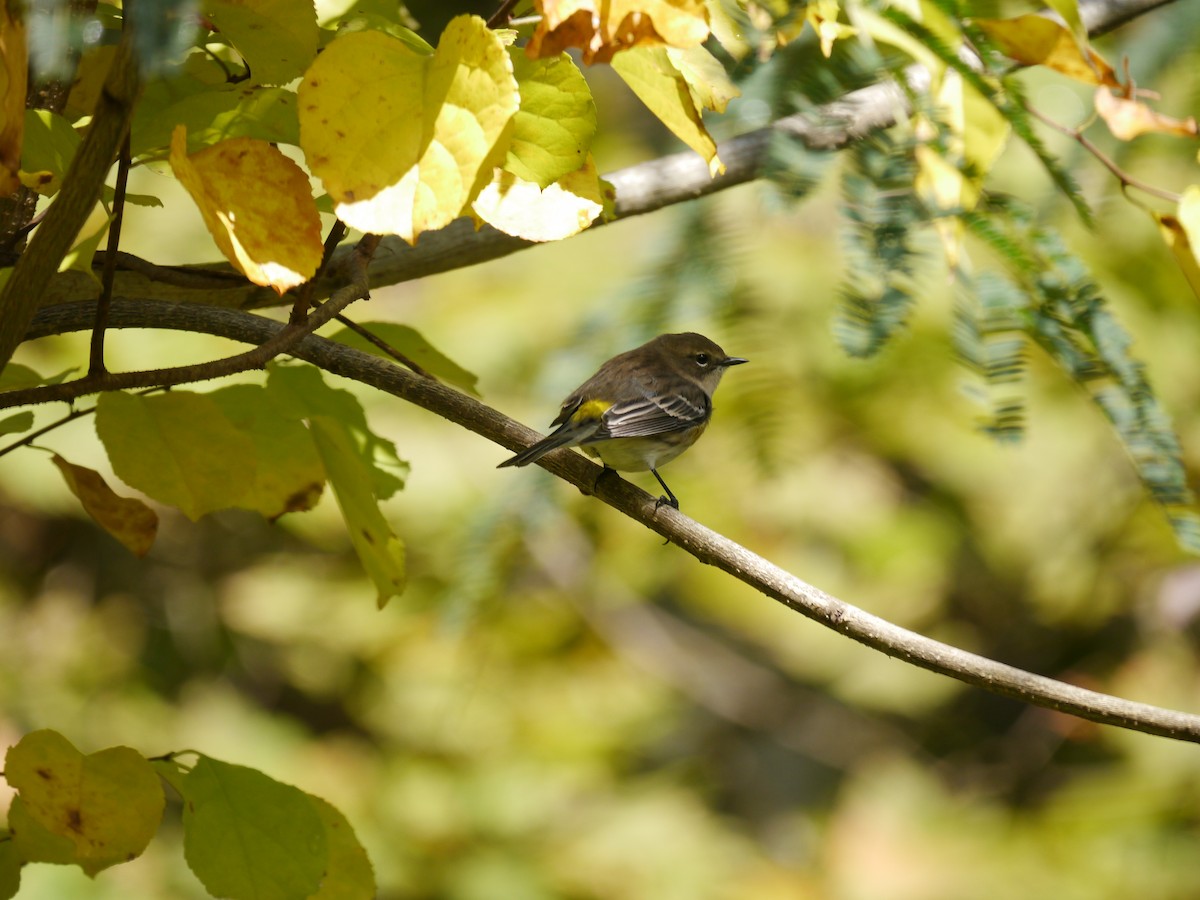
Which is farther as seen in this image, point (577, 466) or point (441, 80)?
point (577, 466)

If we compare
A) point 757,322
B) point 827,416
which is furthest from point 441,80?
point 827,416

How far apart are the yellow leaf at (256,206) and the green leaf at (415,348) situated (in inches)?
14.6

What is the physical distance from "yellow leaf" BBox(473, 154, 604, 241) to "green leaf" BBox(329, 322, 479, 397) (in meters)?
0.39

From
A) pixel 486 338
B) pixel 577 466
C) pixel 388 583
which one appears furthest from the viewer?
pixel 486 338

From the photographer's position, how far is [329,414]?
1.15 meters

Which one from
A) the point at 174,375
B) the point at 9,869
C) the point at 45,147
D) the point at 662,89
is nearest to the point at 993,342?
the point at 662,89

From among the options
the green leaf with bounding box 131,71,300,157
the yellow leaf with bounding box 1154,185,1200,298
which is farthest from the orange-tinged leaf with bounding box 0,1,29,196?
the yellow leaf with bounding box 1154,185,1200,298

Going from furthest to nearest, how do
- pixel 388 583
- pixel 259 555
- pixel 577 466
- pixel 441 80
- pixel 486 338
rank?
1. pixel 259 555
2. pixel 486 338
3. pixel 577 466
4. pixel 388 583
5. pixel 441 80

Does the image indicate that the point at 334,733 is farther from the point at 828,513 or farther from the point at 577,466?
the point at 577,466

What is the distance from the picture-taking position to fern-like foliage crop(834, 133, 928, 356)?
1332 mm

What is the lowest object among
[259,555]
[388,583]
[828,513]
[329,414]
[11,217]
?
[259,555]

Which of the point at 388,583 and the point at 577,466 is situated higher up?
the point at 388,583

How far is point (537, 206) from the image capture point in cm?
80

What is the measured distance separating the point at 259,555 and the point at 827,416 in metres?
2.45
